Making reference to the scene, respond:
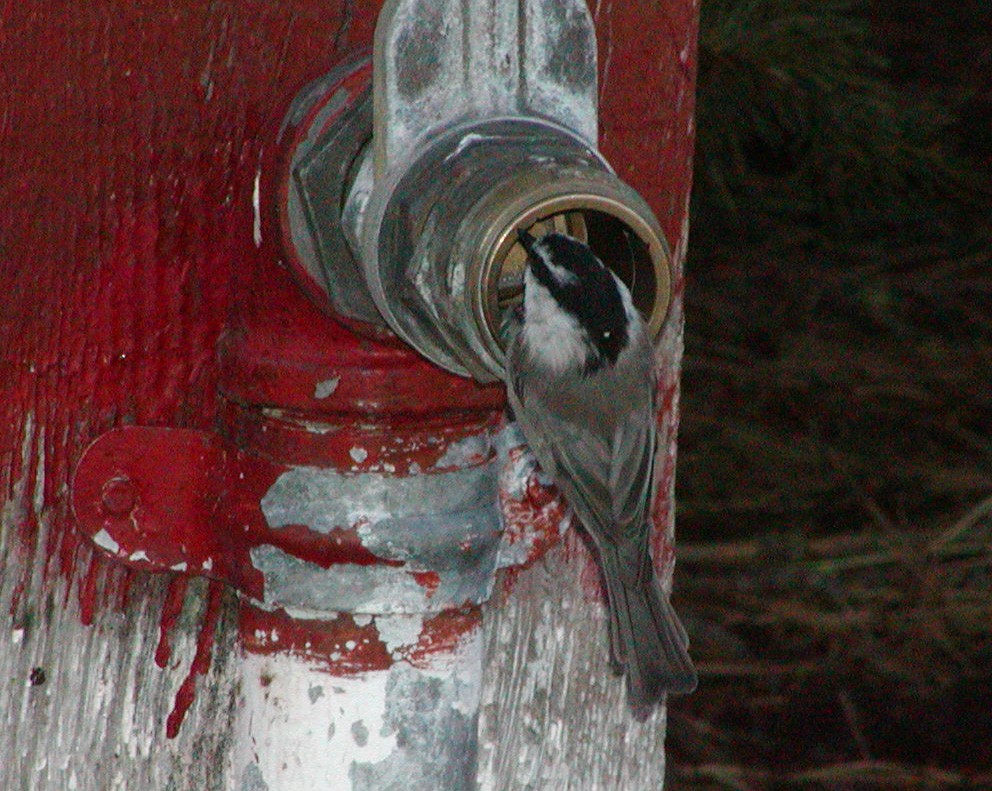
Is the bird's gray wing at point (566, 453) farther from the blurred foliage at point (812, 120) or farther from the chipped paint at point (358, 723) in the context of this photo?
the blurred foliage at point (812, 120)

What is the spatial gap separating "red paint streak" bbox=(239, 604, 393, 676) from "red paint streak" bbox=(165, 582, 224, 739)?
0.16 ft

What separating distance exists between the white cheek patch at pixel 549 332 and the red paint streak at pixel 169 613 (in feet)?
0.61

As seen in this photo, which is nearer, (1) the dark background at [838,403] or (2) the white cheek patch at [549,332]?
(2) the white cheek patch at [549,332]

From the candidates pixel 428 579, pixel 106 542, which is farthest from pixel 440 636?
pixel 106 542

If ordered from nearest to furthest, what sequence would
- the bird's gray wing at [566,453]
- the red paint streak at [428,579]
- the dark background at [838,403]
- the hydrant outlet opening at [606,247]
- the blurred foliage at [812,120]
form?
the hydrant outlet opening at [606,247], the red paint streak at [428,579], the bird's gray wing at [566,453], the blurred foliage at [812,120], the dark background at [838,403]

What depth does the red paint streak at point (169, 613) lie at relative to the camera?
0.76 metres

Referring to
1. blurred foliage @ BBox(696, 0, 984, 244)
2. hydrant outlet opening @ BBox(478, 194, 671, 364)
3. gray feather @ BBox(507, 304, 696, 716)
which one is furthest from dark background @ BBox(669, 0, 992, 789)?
hydrant outlet opening @ BBox(478, 194, 671, 364)

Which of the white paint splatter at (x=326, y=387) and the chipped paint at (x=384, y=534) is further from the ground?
the white paint splatter at (x=326, y=387)

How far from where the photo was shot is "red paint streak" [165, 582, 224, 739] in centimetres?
77

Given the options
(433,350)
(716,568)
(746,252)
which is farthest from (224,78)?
(746,252)

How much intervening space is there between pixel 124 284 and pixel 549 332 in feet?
0.64

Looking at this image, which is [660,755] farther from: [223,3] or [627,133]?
[223,3]

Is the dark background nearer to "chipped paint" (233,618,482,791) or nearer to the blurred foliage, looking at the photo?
the blurred foliage

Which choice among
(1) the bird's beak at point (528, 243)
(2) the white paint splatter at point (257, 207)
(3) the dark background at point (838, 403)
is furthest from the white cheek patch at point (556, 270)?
(3) the dark background at point (838, 403)
